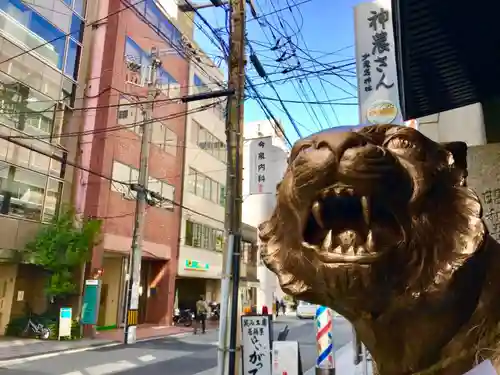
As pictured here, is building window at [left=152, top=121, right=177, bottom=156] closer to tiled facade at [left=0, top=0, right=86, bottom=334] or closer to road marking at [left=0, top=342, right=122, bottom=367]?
tiled facade at [left=0, top=0, right=86, bottom=334]

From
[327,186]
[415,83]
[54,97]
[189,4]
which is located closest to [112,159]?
[54,97]

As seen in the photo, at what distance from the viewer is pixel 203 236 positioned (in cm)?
2595

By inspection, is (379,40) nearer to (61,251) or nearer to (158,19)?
(61,251)

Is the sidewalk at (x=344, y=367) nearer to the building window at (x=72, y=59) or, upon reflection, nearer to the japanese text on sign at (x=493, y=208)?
the japanese text on sign at (x=493, y=208)

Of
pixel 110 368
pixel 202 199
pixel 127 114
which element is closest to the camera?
pixel 110 368

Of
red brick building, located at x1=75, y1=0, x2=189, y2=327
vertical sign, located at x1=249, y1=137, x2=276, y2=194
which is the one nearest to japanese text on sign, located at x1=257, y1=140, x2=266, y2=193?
vertical sign, located at x1=249, y1=137, x2=276, y2=194

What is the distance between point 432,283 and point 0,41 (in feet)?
54.1

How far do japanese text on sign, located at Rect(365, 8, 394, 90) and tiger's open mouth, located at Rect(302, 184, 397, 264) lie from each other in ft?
14.5

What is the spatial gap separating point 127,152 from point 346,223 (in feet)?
62.0

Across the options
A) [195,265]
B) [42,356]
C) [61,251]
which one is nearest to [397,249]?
[42,356]

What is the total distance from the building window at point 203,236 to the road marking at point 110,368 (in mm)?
12533

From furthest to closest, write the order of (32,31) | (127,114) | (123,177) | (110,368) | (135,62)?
(135,62)
(123,177)
(127,114)
(32,31)
(110,368)

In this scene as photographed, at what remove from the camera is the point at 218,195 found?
2817cm

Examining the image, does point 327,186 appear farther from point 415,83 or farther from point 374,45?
point 374,45
